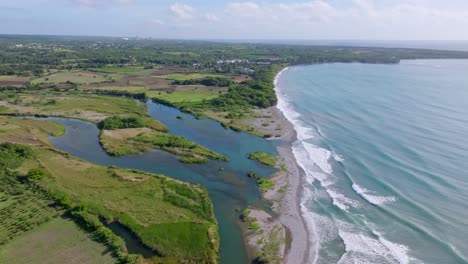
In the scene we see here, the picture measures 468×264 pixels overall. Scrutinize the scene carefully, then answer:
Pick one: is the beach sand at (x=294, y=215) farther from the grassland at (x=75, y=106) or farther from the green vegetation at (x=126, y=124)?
the grassland at (x=75, y=106)

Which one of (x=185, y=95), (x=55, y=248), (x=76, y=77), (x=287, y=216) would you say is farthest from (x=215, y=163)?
(x=76, y=77)

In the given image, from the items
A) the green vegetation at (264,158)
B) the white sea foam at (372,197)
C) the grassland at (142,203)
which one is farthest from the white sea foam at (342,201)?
the grassland at (142,203)

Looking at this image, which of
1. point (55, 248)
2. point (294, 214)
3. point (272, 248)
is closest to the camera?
point (55, 248)

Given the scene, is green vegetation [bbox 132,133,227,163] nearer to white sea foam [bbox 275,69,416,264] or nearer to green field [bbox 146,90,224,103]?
white sea foam [bbox 275,69,416,264]

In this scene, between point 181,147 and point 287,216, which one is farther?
point 181,147

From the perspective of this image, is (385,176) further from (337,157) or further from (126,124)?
(126,124)

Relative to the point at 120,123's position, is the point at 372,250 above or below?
below

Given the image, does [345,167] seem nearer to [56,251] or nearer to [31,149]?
[56,251]
